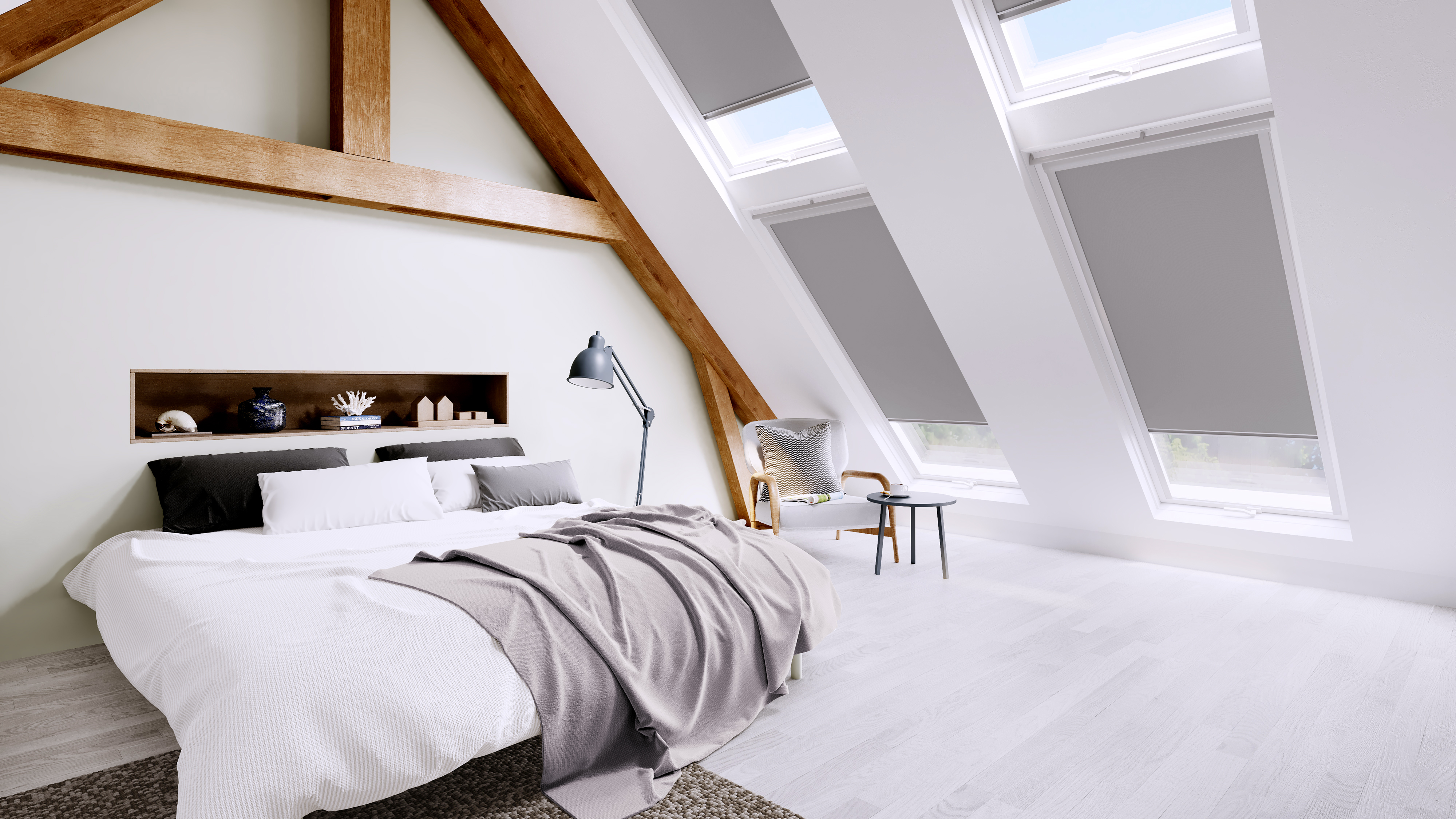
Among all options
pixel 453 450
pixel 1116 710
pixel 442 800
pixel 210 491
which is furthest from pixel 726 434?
pixel 442 800

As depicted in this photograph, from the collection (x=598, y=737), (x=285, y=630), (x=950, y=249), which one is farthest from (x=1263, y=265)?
(x=285, y=630)

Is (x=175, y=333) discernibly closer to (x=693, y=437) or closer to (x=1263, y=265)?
(x=693, y=437)

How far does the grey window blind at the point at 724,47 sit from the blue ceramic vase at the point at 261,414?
9.11 feet

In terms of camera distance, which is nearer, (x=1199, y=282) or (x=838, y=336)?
(x=1199, y=282)

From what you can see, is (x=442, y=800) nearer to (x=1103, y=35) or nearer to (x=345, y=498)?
(x=345, y=498)

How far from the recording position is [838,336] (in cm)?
547

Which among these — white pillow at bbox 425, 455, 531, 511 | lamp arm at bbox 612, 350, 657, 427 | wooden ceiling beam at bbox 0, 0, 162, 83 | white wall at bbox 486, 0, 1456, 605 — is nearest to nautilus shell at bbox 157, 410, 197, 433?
white pillow at bbox 425, 455, 531, 511

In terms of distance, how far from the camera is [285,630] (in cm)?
208

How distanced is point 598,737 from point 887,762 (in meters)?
0.87

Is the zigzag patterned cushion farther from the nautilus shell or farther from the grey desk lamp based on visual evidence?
the nautilus shell

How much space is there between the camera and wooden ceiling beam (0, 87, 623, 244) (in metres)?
3.26

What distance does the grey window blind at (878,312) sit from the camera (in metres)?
4.73

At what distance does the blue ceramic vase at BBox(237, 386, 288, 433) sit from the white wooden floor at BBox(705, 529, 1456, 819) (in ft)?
9.52

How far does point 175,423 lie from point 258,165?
4.19ft
